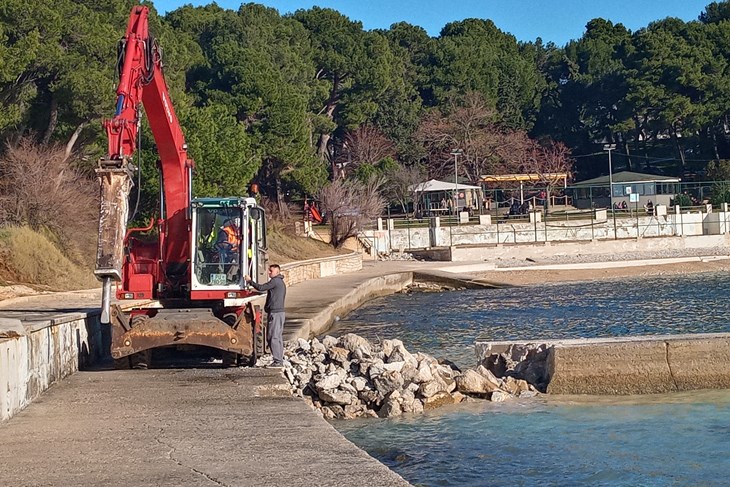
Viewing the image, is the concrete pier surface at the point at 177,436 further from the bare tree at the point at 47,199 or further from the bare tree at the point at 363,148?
the bare tree at the point at 363,148

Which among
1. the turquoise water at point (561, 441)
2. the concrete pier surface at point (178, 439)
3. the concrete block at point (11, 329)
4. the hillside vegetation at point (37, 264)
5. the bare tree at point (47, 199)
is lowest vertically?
the turquoise water at point (561, 441)

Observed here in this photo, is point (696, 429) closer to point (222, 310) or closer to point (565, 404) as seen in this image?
point (565, 404)

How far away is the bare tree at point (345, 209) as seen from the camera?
2189 inches

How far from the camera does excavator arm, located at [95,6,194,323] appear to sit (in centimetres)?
1403

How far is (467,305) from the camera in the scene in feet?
121

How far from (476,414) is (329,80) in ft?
200

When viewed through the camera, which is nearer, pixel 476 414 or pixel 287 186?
pixel 476 414

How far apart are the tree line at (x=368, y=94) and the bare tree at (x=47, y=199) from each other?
5.99 feet

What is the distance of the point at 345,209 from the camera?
→ 55.7 meters

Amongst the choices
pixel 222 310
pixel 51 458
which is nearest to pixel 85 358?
pixel 222 310

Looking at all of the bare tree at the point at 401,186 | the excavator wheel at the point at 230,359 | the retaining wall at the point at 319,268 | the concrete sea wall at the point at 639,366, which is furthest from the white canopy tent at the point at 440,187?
the excavator wheel at the point at 230,359

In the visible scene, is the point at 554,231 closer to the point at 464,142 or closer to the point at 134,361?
the point at 464,142

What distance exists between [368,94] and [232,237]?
59.8 m

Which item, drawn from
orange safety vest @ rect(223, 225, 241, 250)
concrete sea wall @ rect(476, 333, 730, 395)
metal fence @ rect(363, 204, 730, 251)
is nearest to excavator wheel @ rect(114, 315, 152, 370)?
orange safety vest @ rect(223, 225, 241, 250)
